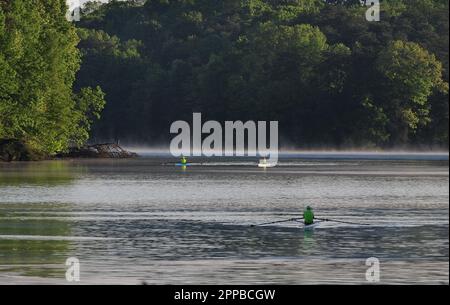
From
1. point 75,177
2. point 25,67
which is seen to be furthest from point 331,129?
point 75,177

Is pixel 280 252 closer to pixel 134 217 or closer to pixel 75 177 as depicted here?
pixel 134 217

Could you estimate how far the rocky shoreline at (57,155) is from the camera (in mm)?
135887

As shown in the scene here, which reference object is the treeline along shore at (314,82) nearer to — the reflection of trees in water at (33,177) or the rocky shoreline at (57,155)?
the rocky shoreline at (57,155)

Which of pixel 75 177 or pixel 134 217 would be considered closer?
pixel 134 217

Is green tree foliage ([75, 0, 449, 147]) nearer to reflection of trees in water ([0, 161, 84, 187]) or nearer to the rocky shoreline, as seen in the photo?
the rocky shoreline

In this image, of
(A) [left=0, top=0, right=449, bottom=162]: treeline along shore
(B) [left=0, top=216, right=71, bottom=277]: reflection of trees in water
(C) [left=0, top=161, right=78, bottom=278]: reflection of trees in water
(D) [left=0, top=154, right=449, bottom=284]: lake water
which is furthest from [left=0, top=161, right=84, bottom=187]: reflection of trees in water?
(B) [left=0, top=216, right=71, bottom=277]: reflection of trees in water

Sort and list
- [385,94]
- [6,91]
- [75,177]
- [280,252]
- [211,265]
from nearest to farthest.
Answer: [211,265]
[280,252]
[75,177]
[6,91]
[385,94]

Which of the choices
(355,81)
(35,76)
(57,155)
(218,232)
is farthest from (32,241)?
(355,81)

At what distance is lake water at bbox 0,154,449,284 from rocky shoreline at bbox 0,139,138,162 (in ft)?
146

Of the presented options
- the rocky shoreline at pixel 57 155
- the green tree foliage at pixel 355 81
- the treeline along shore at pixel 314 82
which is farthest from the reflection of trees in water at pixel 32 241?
the green tree foliage at pixel 355 81

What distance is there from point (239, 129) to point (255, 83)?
7.42m

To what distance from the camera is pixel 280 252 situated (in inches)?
1580

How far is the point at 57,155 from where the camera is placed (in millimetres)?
154625

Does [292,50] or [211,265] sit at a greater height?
[292,50]
